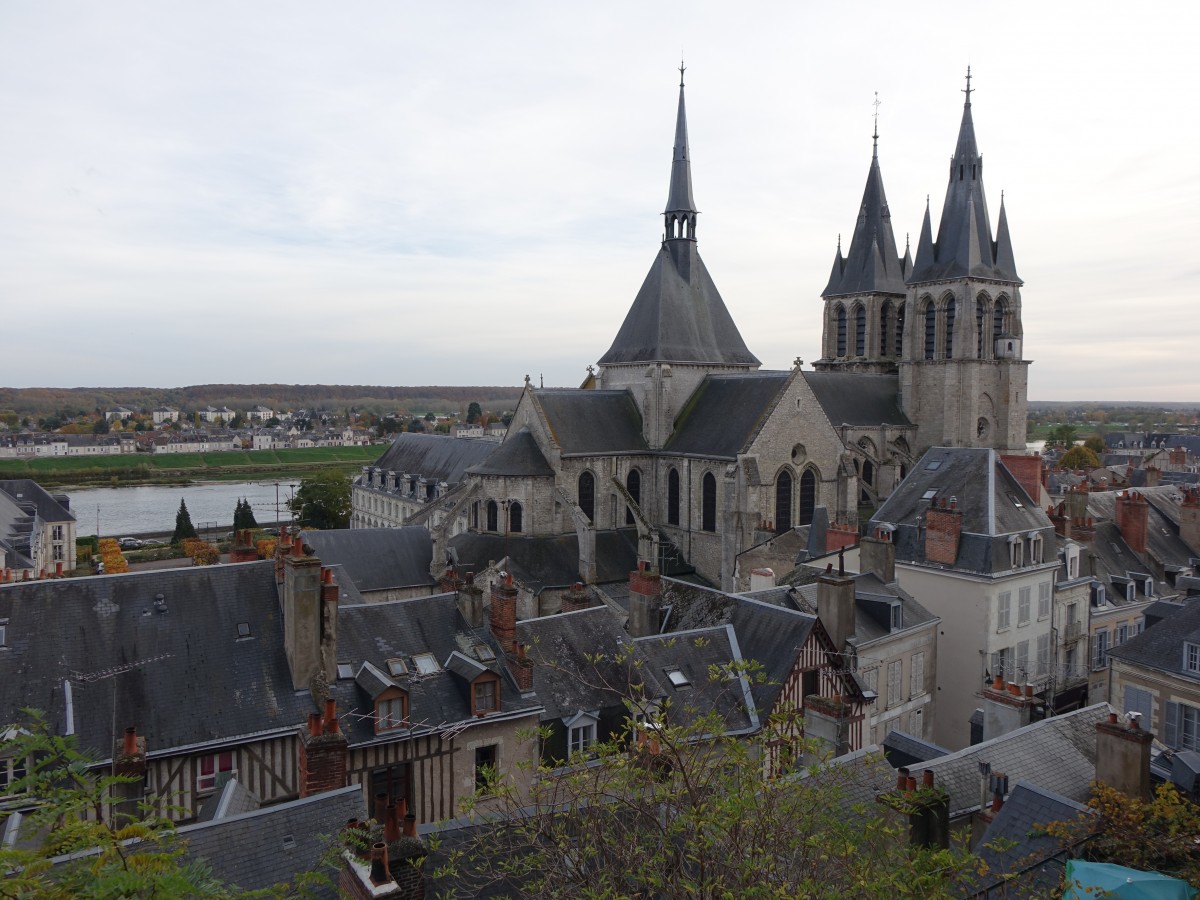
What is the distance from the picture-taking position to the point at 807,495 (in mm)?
31484

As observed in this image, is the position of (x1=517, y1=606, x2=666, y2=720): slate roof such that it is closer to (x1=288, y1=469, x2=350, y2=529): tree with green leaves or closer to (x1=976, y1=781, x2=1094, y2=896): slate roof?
(x1=976, y1=781, x2=1094, y2=896): slate roof

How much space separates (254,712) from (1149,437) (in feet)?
364

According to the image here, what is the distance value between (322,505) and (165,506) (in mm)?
41442

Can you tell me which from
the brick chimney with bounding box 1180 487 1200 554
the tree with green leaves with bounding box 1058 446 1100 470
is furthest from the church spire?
the tree with green leaves with bounding box 1058 446 1100 470

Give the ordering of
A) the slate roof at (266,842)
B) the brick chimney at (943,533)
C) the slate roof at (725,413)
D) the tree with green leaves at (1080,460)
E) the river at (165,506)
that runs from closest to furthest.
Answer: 1. the slate roof at (266,842)
2. the brick chimney at (943,533)
3. the slate roof at (725,413)
4. the tree with green leaves at (1080,460)
5. the river at (165,506)

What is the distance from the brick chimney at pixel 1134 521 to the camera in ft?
87.2

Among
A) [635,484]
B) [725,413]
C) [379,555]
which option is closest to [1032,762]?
[725,413]

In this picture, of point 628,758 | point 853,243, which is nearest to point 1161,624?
point 628,758

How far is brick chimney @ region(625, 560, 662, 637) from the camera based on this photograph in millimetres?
18797

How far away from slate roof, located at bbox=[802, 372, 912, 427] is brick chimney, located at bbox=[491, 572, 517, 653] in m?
25.0

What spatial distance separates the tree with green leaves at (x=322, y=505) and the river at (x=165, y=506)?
9.28 metres

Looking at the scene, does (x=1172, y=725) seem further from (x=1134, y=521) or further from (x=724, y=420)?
(x=724, y=420)

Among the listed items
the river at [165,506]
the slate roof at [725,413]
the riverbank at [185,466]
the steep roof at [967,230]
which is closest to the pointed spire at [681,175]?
the slate roof at [725,413]

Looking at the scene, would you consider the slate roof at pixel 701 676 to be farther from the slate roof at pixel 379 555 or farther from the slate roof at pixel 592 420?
the slate roof at pixel 379 555
